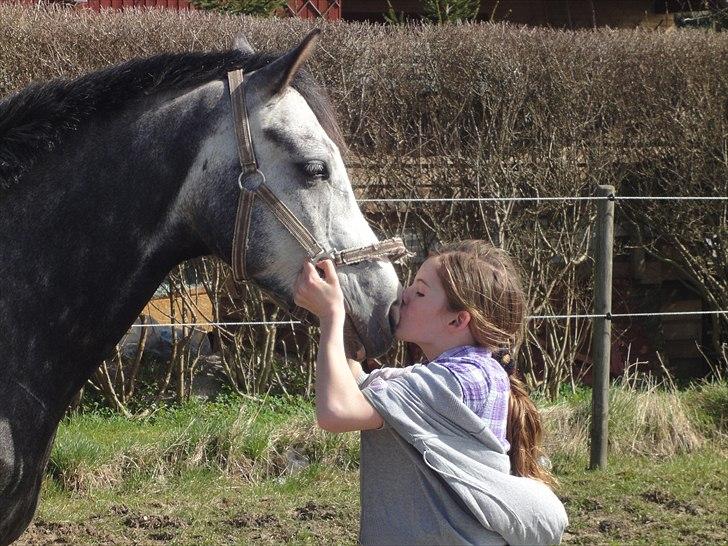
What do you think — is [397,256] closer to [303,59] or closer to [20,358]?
[303,59]

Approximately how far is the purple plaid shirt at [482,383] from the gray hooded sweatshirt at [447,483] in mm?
28

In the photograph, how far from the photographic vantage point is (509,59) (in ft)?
21.9

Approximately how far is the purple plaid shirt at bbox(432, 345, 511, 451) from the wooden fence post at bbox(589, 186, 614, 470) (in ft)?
11.6

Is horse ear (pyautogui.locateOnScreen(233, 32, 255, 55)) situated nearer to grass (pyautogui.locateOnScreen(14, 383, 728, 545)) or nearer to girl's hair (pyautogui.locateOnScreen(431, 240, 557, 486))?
girl's hair (pyautogui.locateOnScreen(431, 240, 557, 486))

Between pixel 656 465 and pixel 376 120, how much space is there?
2.95 metres

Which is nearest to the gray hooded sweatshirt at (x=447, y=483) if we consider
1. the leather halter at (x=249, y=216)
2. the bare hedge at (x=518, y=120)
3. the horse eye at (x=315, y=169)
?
the leather halter at (x=249, y=216)

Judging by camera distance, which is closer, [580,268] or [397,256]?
[397,256]

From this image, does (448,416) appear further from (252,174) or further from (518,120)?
(518,120)

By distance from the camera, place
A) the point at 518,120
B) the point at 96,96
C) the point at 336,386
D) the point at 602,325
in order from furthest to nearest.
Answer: the point at 518,120 → the point at 602,325 → the point at 96,96 → the point at 336,386

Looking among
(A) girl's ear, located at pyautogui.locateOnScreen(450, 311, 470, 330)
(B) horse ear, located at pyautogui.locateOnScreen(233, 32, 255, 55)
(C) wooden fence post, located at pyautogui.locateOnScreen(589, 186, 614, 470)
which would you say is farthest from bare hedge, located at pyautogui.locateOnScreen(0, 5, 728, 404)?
(A) girl's ear, located at pyautogui.locateOnScreen(450, 311, 470, 330)

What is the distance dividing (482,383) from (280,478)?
11.7 feet

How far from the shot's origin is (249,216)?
7.89 feet

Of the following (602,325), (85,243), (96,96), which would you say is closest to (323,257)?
(85,243)

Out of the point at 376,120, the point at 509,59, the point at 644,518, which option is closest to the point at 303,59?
the point at 644,518
